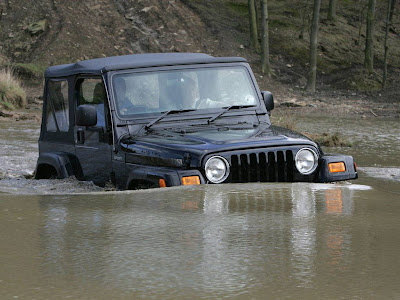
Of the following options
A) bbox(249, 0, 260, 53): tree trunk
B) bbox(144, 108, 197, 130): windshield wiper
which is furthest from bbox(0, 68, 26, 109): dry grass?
bbox(144, 108, 197, 130): windshield wiper

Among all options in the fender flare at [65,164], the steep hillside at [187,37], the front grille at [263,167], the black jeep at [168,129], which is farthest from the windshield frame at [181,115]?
the steep hillside at [187,37]

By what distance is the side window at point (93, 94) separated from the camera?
8654 millimetres

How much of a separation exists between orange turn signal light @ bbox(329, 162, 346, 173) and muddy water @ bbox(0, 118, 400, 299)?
0.16 meters

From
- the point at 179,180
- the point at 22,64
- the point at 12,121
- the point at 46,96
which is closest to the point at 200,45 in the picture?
the point at 22,64

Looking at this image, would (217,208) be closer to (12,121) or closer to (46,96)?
(46,96)

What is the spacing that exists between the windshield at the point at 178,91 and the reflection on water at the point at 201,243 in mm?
1077

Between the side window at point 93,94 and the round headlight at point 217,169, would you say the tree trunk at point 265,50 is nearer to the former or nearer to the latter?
the side window at point 93,94

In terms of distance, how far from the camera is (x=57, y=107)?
962 centimetres

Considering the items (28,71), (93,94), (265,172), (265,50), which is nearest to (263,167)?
(265,172)

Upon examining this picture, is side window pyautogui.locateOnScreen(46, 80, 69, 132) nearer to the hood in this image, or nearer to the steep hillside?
the hood

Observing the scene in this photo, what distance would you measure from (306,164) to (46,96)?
3383 mm

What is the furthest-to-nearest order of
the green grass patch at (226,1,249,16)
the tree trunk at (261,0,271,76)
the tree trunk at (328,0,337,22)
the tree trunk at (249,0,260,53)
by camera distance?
1. the green grass patch at (226,1,249,16)
2. the tree trunk at (328,0,337,22)
3. the tree trunk at (249,0,260,53)
4. the tree trunk at (261,0,271,76)

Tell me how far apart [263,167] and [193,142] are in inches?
26.3

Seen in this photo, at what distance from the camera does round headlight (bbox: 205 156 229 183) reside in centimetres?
754
